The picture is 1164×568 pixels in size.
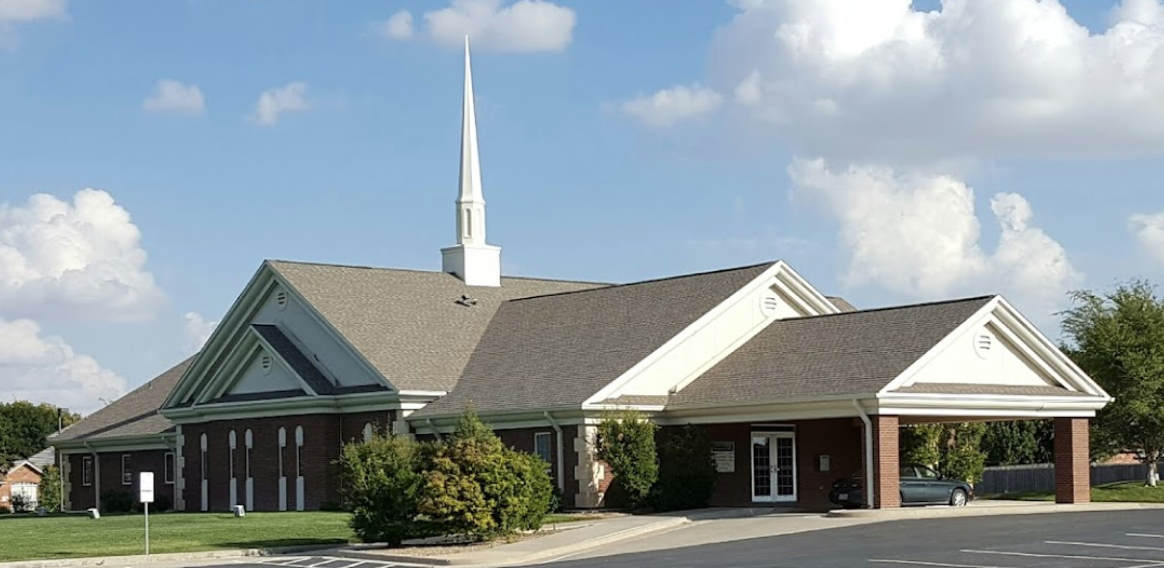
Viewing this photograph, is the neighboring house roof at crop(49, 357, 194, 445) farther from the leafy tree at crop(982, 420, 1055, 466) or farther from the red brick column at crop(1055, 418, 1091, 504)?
the leafy tree at crop(982, 420, 1055, 466)

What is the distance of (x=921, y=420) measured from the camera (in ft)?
→ 146

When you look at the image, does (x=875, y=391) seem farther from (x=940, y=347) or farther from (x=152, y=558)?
(x=152, y=558)

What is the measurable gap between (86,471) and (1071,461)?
37737 millimetres

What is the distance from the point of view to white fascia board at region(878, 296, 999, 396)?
37.6 m

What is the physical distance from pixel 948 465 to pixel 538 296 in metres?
13.7

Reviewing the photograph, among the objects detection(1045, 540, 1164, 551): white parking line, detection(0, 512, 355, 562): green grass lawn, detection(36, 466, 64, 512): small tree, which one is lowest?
detection(36, 466, 64, 512): small tree

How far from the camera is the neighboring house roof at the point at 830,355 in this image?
38.9m

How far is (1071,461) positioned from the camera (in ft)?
136

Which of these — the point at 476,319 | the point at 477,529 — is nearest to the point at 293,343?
the point at 476,319

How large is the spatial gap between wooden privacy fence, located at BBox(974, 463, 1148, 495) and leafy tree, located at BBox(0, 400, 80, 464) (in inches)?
3233

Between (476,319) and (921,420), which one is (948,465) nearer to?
(921,420)

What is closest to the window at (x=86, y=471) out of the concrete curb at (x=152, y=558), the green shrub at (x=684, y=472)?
the green shrub at (x=684, y=472)

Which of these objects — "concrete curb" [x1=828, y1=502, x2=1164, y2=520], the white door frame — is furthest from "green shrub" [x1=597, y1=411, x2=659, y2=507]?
"concrete curb" [x1=828, y1=502, x2=1164, y2=520]

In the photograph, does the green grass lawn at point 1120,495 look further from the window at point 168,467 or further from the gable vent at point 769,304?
the window at point 168,467
